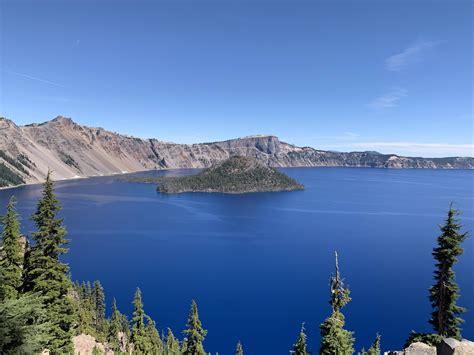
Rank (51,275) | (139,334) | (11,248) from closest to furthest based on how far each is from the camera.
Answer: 1. (51,275)
2. (11,248)
3. (139,334)

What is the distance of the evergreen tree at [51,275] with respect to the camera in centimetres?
2906

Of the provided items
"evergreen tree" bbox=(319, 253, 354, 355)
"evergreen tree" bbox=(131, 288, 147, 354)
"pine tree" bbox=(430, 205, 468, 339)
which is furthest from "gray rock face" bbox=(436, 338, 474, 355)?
"evergreen tree" bbox=(131, 288, 147, 354)

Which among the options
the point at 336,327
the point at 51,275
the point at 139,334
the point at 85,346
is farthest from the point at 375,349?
the point at 85,346

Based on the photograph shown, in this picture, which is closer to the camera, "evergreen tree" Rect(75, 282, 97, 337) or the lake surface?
"evergreen tree" Rect(75, 282, 97, 337)

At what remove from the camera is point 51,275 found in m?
30.0

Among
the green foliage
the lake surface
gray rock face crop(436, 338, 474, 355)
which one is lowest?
the lake surface

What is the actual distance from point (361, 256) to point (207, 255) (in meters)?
55.1

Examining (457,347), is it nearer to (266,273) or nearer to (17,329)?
(17,329)

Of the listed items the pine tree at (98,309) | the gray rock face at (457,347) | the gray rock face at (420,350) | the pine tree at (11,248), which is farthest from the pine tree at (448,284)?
the pine tree at (98,309)

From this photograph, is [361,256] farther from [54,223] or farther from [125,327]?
[54,223]

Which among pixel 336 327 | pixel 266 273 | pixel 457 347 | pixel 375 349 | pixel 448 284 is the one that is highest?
pixel 457 347

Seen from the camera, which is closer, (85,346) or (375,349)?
(375,349)

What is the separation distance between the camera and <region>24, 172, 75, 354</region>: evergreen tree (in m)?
29.1

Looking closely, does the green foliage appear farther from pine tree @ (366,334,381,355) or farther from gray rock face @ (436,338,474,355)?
pine tree @ (366,334,381,355)
